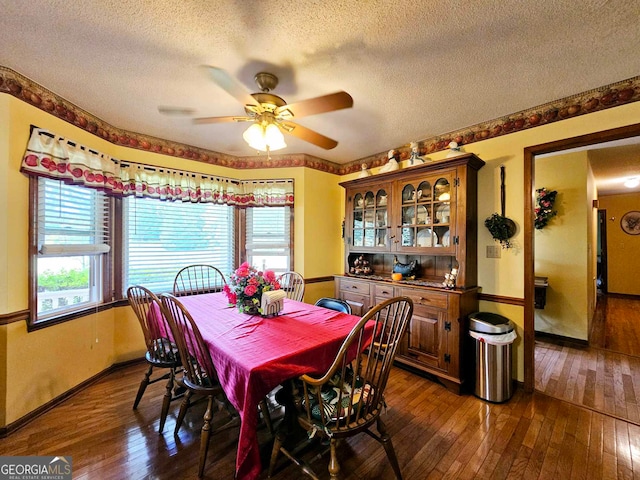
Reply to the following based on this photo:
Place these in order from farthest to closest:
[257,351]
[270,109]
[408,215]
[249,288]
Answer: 1. [408,215]
2. [249,288]
3. [270,109]
4. [257,351]

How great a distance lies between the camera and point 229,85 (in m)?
1.51

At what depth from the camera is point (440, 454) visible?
1.70 metres

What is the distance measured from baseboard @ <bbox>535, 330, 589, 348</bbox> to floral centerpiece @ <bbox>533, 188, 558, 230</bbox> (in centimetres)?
160

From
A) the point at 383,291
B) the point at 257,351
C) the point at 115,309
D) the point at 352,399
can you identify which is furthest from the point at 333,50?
the point at 115,309

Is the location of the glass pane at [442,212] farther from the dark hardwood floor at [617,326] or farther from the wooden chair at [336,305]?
the dark hardwood floor at [617,326]

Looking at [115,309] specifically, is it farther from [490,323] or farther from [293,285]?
[490,323]

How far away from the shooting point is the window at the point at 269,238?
3711 millimetres

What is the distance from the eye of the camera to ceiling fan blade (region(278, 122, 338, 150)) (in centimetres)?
195

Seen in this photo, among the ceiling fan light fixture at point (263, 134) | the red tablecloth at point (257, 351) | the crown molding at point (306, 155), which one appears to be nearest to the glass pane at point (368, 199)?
the crown molding at point (306, 155)

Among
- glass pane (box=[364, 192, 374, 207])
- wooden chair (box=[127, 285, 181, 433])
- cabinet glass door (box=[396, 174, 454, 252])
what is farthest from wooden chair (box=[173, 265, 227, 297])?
cabinet glass door (box=[396, 174, 454, 252])

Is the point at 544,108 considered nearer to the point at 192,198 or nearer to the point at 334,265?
the point at 334,265

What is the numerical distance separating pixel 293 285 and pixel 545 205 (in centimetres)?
360

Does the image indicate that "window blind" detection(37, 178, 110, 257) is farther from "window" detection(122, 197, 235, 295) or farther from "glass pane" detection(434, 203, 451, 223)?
"glass pane" detection(434, 203, 451, 223)

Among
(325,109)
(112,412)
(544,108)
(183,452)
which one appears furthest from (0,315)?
(544,108)
